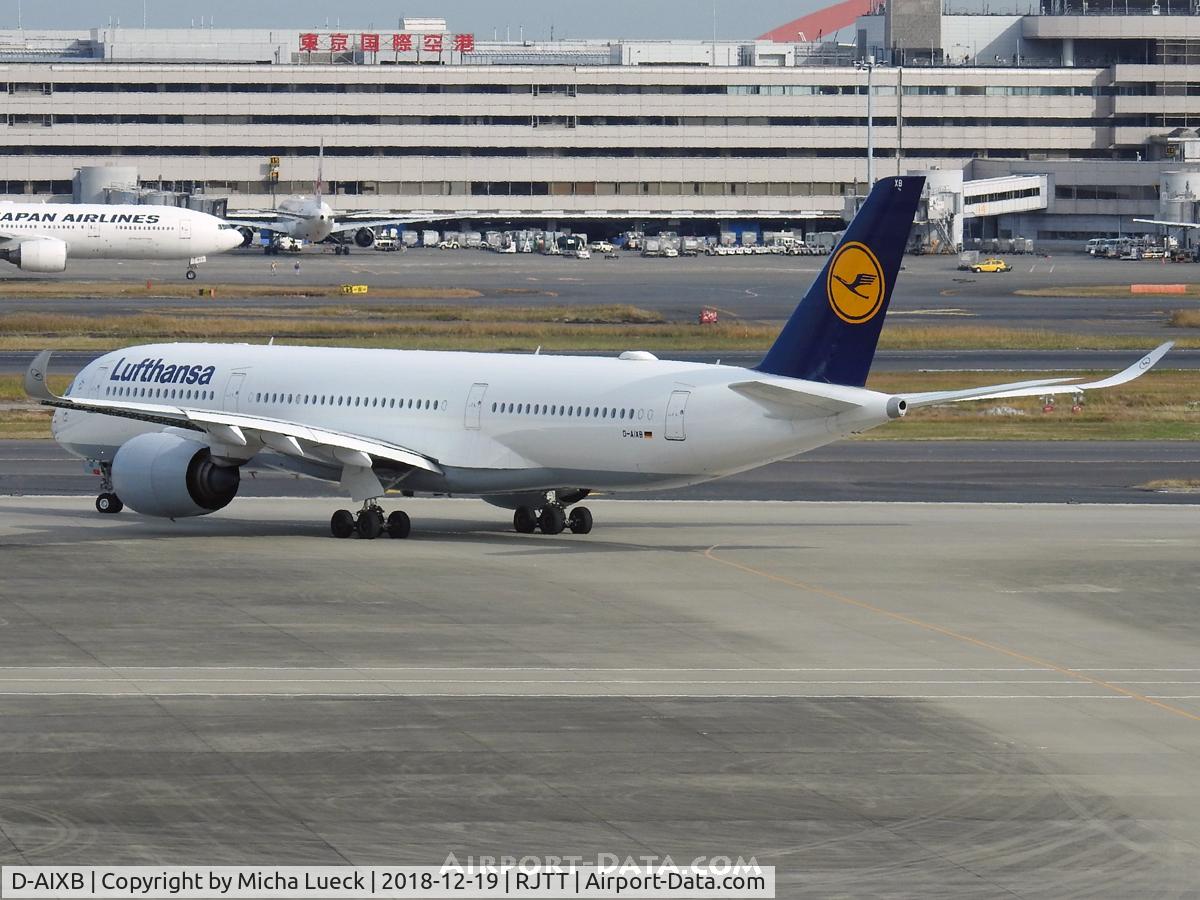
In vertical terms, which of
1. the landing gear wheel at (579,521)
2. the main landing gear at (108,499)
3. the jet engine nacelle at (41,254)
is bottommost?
the landing gear wheel at (579,521)

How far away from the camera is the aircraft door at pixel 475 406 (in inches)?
1857

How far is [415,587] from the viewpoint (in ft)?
133

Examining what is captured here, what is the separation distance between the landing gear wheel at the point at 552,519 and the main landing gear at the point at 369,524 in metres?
3.23

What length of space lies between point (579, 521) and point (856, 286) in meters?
9.57

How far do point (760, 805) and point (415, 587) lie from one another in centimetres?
1814

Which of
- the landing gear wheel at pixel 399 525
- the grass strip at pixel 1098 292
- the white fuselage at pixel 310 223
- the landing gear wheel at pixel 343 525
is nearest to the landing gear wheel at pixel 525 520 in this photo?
the landing gear wheel at pixel 399 525

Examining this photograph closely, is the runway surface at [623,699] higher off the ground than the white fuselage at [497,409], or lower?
lower

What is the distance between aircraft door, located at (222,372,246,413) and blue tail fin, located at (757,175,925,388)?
49.3ft

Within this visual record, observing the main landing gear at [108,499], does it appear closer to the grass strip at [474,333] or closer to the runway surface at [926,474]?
the runway surface at [926,474]

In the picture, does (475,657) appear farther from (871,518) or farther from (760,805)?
(871,518)

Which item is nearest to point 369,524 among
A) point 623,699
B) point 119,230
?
point 623,699

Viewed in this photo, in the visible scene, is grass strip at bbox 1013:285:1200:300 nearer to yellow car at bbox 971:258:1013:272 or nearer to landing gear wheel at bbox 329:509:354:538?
yellow car at bbox 971:258:1013:272

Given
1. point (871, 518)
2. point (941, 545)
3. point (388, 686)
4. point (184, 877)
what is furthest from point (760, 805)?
point (871, 518)

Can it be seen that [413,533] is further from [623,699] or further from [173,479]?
[623,699]
